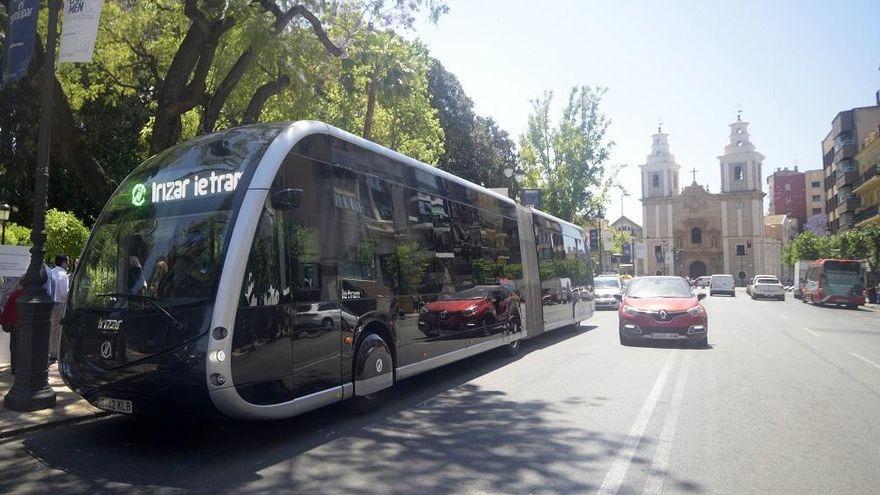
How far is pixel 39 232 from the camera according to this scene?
25.0ft

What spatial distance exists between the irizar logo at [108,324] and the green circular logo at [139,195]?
46.9 inches

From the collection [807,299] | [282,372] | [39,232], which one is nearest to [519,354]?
[282,372]

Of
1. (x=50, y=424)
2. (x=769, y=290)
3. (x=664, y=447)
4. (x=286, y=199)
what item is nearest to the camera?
(x=664, y=447)

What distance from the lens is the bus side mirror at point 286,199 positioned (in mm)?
5875

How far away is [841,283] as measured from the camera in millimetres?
34281

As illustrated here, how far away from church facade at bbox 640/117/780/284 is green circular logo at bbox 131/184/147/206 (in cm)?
9281

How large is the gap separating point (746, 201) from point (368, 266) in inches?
3718

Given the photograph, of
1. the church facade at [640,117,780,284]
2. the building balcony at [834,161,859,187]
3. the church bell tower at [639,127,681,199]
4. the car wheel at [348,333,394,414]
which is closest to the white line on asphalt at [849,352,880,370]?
the car wheel at [348,333,394,414]

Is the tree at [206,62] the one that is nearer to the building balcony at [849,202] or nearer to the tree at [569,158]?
the tree at [569,158]

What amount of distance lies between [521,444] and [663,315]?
830cm

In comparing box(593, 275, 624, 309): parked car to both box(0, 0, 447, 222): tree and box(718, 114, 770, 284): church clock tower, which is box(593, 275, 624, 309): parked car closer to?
box(0, 0, 447, 222): tree

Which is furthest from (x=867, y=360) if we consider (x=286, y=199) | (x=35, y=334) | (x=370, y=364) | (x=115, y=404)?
(x=35, y=334)

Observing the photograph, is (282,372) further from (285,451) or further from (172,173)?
(172,173)

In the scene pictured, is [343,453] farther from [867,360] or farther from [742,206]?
[742,206]
